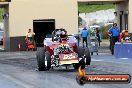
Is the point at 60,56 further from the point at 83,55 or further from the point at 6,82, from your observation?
the point at 6,82

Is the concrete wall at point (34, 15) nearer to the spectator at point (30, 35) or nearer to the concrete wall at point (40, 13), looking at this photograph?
the concrete wall at point (40, 13)

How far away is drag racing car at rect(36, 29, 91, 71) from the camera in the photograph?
58.5 feet

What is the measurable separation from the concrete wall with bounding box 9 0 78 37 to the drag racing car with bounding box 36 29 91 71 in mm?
19934

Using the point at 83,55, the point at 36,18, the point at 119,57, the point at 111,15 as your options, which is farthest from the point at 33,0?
the point at 111,15

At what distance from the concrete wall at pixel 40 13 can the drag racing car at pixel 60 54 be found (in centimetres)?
1993

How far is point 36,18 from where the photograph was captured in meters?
39.6

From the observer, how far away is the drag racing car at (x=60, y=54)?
17.8 meters

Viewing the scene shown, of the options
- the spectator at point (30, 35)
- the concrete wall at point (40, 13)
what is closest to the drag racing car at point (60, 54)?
the spectator at point (30, 35)

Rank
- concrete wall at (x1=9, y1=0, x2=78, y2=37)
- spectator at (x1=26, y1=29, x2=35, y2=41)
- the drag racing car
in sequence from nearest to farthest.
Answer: the drag racing car, spectator at (x1=26, y1=29, x2=35, y2=41), concrete wall at (x1=9, y1=0, x2=78, y2=37)

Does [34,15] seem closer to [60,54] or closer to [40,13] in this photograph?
[40,13]

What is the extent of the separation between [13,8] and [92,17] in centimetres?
3308

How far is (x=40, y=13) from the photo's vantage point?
3959cm

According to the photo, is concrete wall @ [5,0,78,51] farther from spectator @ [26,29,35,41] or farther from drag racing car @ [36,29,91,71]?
drag racing car @ [36,29,91,71]

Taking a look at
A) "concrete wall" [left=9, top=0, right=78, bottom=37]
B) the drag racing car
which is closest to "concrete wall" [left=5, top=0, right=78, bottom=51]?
"concrete wall" [left=9, top=0, right=78, bottom=37]
